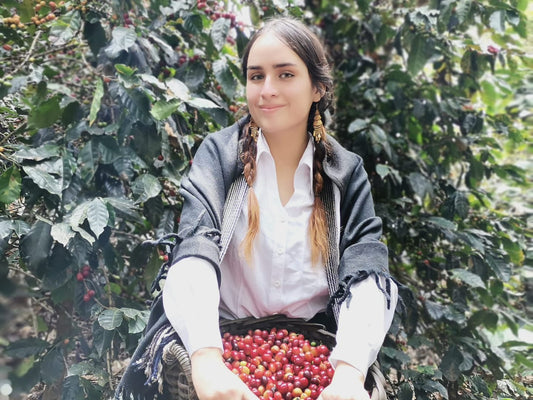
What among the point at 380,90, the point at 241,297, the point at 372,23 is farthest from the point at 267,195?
the point at 372,23

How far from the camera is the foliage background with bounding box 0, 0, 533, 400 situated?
4.98ft

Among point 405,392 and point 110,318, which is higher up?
point 110,318

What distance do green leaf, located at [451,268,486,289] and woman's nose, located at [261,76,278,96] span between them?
1.18 meters

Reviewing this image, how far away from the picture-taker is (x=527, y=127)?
2688mm

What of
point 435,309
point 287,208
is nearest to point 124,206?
point 287,208

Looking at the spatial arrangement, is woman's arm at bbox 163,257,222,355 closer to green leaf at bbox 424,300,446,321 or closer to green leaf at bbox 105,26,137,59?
green leaf at bbox 105,26,137,59

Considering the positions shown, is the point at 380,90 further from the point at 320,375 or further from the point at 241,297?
the point at 320,375

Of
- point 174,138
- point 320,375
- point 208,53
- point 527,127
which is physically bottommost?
point 320,375

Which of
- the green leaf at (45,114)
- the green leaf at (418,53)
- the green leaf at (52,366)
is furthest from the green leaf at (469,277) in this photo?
the green leaf at (45,114)

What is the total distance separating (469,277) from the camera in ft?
6.51

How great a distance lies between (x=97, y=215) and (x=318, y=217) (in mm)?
621

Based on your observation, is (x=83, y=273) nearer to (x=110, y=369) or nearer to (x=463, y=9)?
(x=110, y=369)

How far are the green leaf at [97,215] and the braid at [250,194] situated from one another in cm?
41

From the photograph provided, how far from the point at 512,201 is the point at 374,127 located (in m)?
1.15
